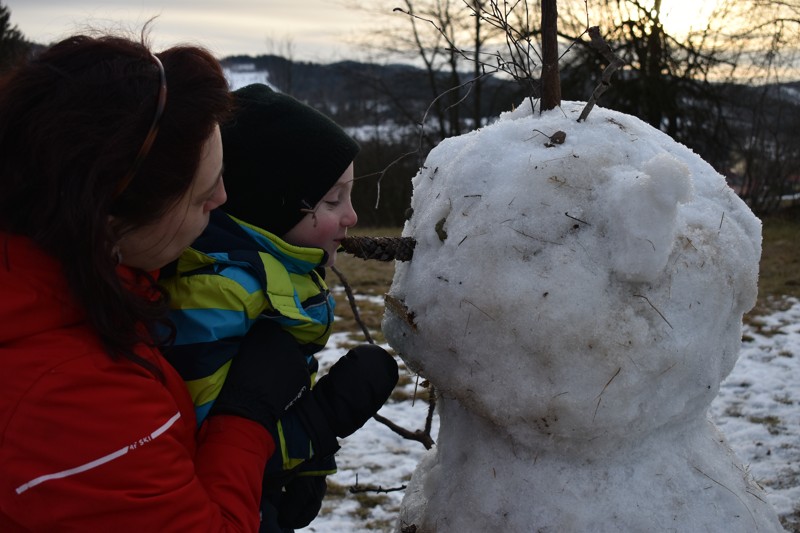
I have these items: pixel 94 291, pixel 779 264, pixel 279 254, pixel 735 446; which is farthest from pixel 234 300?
pixel 779 264

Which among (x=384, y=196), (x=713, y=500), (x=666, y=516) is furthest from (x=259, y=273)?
(x=384, y=196)

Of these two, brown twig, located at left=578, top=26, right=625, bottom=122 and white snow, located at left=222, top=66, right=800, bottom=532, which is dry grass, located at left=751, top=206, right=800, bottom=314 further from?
brown twig, located at left=578, top=26, right=625, bottom=122

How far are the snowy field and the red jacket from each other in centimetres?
195

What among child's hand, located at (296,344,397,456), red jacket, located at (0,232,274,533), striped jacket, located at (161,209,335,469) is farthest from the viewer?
child's hand, located at (296,344,397,456)

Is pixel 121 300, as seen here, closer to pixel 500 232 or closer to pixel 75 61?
pixel 75 61

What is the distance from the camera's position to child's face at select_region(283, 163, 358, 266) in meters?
1.86

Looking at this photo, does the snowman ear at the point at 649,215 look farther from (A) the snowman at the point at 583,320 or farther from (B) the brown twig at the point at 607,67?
(B) the brown twig at the point at 607,67

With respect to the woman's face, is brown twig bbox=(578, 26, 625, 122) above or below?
above

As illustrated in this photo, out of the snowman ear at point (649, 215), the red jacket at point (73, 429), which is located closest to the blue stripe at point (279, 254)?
the red jacket at point (73, 429)

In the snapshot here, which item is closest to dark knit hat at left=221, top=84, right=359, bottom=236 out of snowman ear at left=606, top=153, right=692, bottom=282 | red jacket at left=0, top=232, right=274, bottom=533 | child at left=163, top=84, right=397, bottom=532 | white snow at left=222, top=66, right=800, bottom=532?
child at left=163, top=84, right=397, bottom=532

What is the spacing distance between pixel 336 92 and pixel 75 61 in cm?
5049

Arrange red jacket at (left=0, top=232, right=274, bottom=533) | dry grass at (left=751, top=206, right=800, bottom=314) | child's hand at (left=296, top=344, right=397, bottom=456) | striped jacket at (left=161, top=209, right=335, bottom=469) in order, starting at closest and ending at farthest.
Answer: red jacket at (left=0, top=232, right=274, bottom=533), striped jacket at (left=161, top=209, right=335, bottom=469), child's hand at (left=296, top=344, right=397, bottom=456), dry grass at (left=751, top=206, right=800, bottom=314)

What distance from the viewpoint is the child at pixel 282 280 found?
61.1 inches

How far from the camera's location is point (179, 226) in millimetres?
1395
